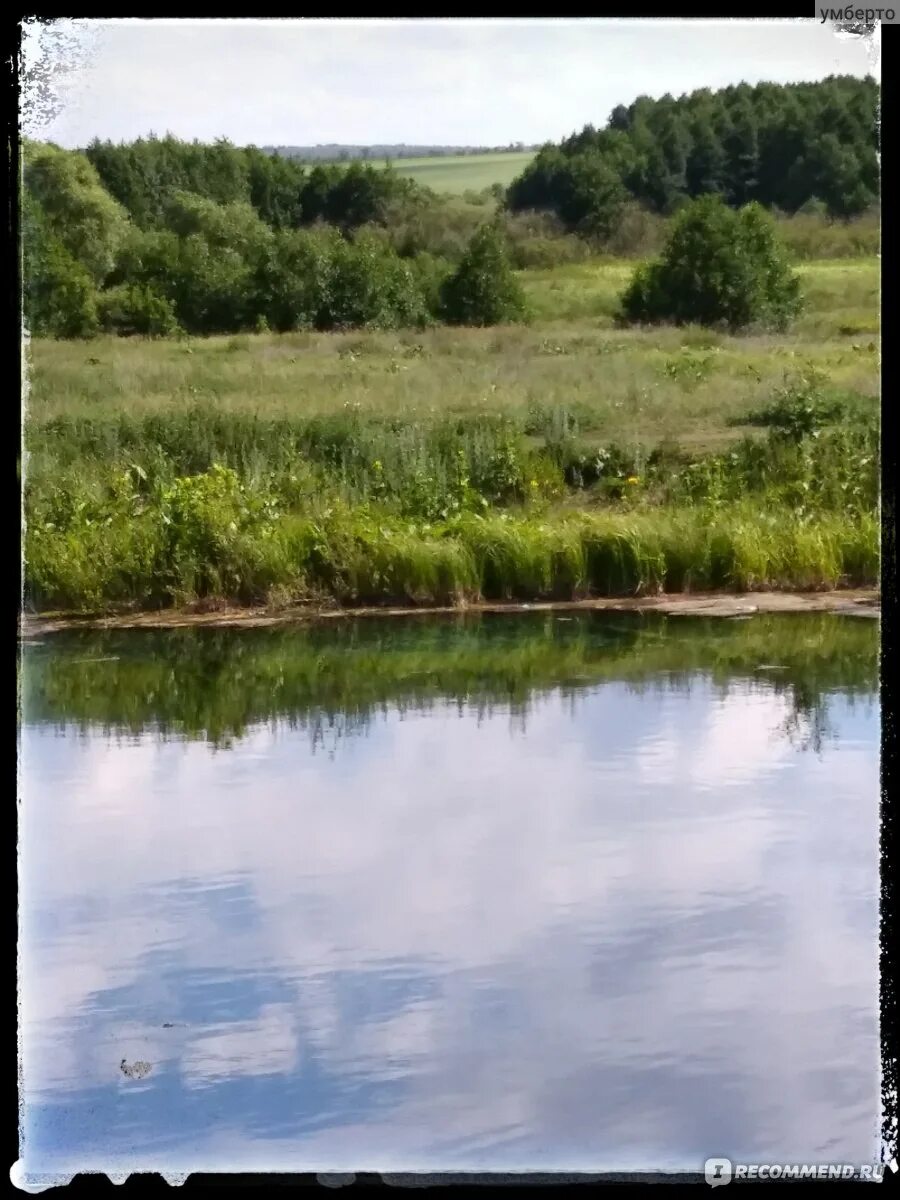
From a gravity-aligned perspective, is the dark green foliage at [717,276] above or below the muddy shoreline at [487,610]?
above

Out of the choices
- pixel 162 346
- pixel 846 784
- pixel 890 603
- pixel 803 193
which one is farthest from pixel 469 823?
pixel 803 193

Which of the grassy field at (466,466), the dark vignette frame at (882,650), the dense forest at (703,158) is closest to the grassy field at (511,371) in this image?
the grassy field at (466,466)

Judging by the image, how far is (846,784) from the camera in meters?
2.03

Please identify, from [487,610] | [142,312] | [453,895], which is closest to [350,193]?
[142,312]

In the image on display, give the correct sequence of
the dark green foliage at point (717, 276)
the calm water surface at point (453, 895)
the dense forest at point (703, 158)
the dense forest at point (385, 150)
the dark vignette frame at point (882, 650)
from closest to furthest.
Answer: the dark vignette frame at point (882, 650) < the calm water surface at point (453, 895) < the dense forest at point (703, 158) < the dense forest at point (385, 150) < the dark green foliage at point (717, 276)

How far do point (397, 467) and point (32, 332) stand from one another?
758 millimetres

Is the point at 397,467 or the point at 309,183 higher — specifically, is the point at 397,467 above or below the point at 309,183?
below

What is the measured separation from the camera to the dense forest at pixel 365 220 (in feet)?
7.04

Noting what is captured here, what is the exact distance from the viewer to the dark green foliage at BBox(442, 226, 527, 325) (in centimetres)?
229

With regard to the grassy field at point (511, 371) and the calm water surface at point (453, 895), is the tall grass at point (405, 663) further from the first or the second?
the grassy field at point (511, 371)

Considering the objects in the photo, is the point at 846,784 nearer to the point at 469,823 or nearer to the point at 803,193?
the point at 469,823

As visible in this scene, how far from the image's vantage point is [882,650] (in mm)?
1625

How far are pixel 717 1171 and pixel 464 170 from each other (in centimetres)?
154

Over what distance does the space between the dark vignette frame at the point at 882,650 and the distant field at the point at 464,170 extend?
630 mm
